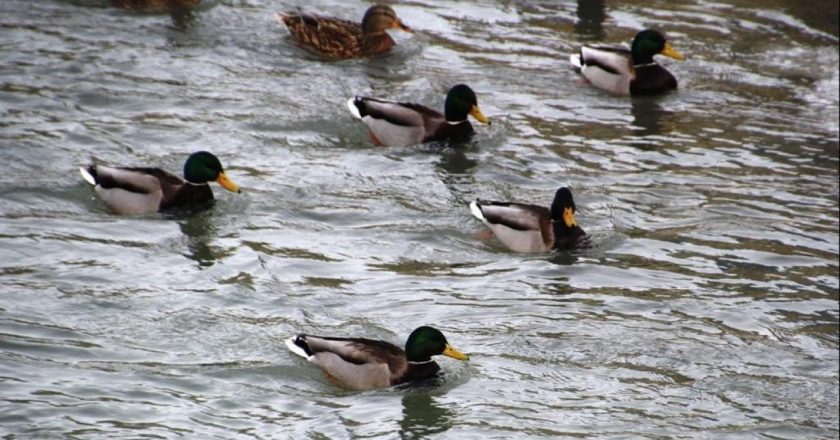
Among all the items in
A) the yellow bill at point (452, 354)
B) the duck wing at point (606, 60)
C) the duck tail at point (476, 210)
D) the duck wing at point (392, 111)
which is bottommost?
the yellow bill at point (452, 354)

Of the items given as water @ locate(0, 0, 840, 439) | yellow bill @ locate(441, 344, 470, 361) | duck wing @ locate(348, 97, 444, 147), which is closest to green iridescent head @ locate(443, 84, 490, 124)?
duck wing @ locate(348, 97, 444, 147)

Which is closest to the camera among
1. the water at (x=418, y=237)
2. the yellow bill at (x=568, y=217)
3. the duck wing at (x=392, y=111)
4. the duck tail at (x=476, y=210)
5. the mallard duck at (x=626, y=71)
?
the water at (x=418, y=237)

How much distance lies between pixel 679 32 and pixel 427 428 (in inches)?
452

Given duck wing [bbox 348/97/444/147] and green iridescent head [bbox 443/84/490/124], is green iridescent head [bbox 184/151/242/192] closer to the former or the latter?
duck wing [bbox 348/97/444/147]

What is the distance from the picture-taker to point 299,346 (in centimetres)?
1047

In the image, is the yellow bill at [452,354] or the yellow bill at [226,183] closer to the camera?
the yellow bill at [452,354]

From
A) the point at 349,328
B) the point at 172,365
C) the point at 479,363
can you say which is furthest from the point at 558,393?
the point at 172,365

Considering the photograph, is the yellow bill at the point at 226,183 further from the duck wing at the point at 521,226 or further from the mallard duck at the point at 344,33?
the mallard duck at the point at 344,33

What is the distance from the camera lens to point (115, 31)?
17781mm

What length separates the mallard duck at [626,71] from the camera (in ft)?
59.1

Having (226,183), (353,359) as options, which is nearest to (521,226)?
(226,183)

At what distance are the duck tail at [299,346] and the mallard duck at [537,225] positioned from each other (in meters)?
3.28

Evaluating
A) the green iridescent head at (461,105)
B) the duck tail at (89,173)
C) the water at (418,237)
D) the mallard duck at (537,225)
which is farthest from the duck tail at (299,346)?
the green iridescent head at (461,105)

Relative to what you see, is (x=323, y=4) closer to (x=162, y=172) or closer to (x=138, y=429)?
(x=162, y=172)
